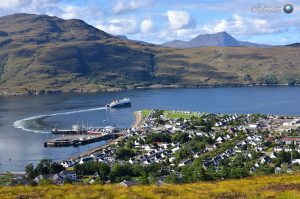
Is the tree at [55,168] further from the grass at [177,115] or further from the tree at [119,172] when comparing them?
the grass at [177,115]

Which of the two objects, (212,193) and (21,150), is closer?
(212,193)

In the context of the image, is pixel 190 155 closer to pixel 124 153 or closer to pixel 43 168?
pixel 124 153

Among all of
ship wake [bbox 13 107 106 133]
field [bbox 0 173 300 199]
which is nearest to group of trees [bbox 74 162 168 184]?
field [bbox 0 173 300 199]

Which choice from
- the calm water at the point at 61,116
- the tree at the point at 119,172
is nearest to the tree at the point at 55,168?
the tree at the point at 119,172

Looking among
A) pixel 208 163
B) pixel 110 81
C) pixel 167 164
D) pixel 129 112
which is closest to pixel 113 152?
pixel 167 164

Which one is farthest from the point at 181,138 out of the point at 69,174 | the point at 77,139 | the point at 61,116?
the point at 61,116

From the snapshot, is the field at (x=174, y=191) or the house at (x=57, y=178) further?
the house at (x=57, y=178)

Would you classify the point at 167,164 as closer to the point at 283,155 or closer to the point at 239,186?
the point at 283,155

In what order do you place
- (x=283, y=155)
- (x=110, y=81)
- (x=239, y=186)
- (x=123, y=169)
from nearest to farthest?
(x=239, y=186), (x=123, y=169), (x=283, y=155), (x=110, y=81)
